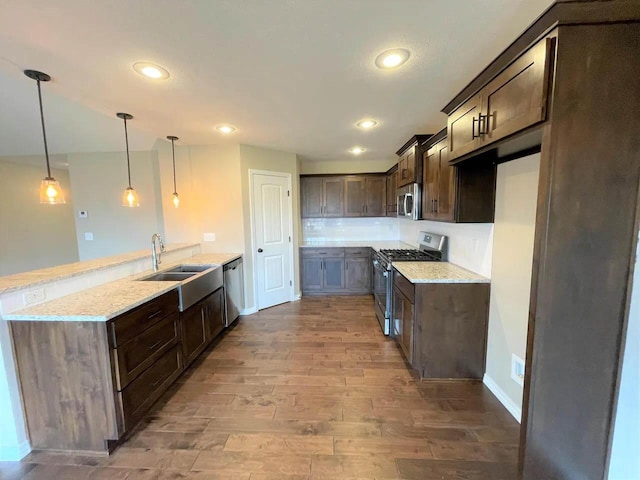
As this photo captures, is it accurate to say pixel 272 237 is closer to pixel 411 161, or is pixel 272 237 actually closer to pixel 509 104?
pixel 411 161

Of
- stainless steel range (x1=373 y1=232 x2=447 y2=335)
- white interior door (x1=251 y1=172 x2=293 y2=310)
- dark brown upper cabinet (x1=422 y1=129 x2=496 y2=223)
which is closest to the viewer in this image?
dark brown upper cabinet (x1=422 y1=129 x2=496 y2=223)

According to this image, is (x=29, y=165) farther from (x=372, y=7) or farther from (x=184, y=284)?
(x=372, y=7)

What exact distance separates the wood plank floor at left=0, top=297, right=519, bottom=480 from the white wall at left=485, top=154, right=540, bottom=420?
23 cm

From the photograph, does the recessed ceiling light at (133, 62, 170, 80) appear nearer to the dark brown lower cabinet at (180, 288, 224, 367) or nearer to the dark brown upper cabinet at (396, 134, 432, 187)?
the dark brown lower cabinet at (180, 288, 224, 367)

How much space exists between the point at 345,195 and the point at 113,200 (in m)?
3.95

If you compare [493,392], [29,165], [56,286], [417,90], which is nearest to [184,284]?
[56,286]

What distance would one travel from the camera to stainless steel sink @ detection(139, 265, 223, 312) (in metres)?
2.44

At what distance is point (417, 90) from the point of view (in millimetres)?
2047

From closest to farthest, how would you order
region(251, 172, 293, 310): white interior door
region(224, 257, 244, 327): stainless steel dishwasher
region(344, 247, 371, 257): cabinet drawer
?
region(224, 257, 244, 327): stainless steel dishwasher → region(251, 172, 293, 310): white interior door → region(344, 247, 371, 257): cabinet drawer

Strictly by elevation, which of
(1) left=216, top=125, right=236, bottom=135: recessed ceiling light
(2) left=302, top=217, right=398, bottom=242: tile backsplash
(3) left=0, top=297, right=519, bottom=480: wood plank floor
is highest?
(1) left=216, top=125, right=236, bottom=135: recessed ceiling light

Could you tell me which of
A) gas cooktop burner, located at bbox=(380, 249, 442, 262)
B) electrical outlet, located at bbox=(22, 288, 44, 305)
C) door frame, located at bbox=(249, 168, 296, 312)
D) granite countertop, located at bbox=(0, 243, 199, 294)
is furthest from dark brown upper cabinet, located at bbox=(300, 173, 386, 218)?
electrical outlet, located at bbox=(22, 288, 44, 305)

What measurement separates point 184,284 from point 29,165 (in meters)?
5.05

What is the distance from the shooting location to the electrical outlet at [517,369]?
1901 millimetres

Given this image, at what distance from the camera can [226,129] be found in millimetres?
3018
